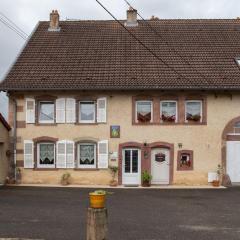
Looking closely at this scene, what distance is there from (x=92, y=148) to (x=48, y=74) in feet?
13.4

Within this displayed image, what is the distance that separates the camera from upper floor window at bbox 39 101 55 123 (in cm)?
2611

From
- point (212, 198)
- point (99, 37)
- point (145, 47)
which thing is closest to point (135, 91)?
point (145, 47)

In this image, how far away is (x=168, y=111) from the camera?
2584 centimetres

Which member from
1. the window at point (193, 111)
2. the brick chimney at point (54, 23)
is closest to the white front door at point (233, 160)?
the window at point (193, 111)

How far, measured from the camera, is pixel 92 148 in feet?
85.3

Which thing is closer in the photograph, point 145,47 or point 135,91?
point 135,91

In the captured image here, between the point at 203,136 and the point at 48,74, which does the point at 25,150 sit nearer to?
the point at 48,74

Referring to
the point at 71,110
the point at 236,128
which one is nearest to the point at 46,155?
the point at 71,110

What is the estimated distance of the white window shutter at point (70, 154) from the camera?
2572 cm

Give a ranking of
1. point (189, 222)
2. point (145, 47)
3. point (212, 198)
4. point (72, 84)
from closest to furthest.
→ 1. point (189, 222)
2. point (212, 198)
3. point (72, 84)
4. point (145, 47)

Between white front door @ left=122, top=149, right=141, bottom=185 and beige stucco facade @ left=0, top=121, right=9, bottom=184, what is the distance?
5.48m

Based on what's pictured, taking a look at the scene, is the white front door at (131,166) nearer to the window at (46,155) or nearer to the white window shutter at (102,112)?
the white window shutter at (102,112)

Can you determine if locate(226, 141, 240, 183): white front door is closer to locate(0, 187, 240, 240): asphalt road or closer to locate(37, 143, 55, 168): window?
locate(0, 187, 240, 240): asphalt road

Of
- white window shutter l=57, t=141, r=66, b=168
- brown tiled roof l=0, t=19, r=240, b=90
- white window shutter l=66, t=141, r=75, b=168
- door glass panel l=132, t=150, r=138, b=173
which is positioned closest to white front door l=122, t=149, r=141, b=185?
door glass panel l=132, t=150, r=138, b=173
